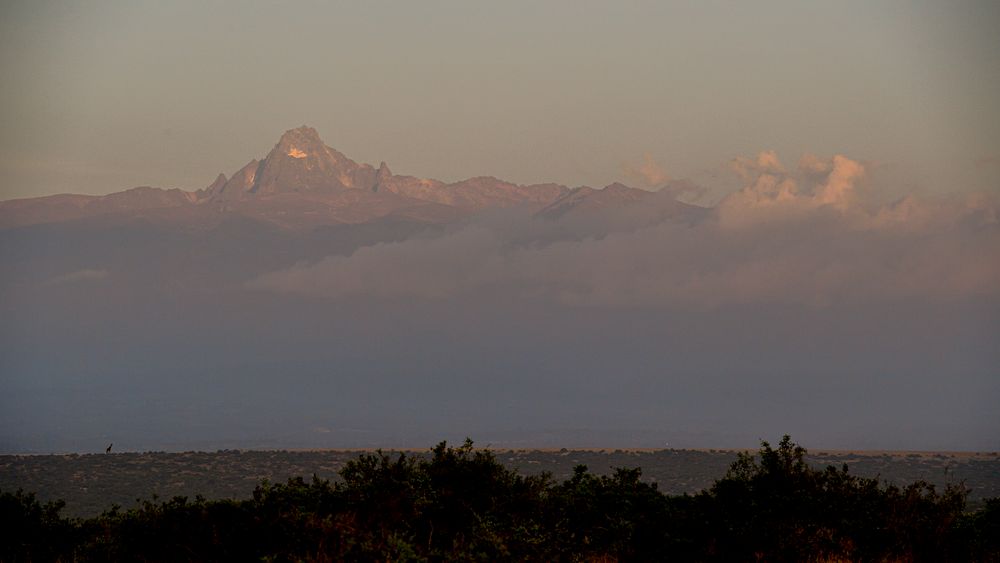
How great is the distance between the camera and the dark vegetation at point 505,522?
2003cm

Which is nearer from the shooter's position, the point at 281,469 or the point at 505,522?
the point at 505,522

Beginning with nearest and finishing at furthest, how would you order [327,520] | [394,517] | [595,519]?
1. [327,520]
2. [394,517]
3. [595,519]

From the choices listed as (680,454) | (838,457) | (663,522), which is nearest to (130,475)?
(680,454)

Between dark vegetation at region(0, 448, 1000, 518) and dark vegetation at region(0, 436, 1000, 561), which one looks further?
dark vegetation at region(0, 448, 1000, 518)

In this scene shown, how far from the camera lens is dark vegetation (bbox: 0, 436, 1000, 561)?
65.7ft

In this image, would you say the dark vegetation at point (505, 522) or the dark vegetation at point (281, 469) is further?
the dark vegetation at point (281, 469)

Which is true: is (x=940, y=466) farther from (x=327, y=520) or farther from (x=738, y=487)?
(x=327, y=520)

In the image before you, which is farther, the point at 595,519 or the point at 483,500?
the point at 595,519

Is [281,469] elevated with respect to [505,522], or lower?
elevated

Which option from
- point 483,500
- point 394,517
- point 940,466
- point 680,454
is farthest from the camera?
point 680,454

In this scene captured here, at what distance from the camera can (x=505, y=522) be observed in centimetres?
2236

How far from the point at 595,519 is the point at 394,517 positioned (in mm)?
7102

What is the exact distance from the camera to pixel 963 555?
934 inches

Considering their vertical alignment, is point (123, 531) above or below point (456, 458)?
below
